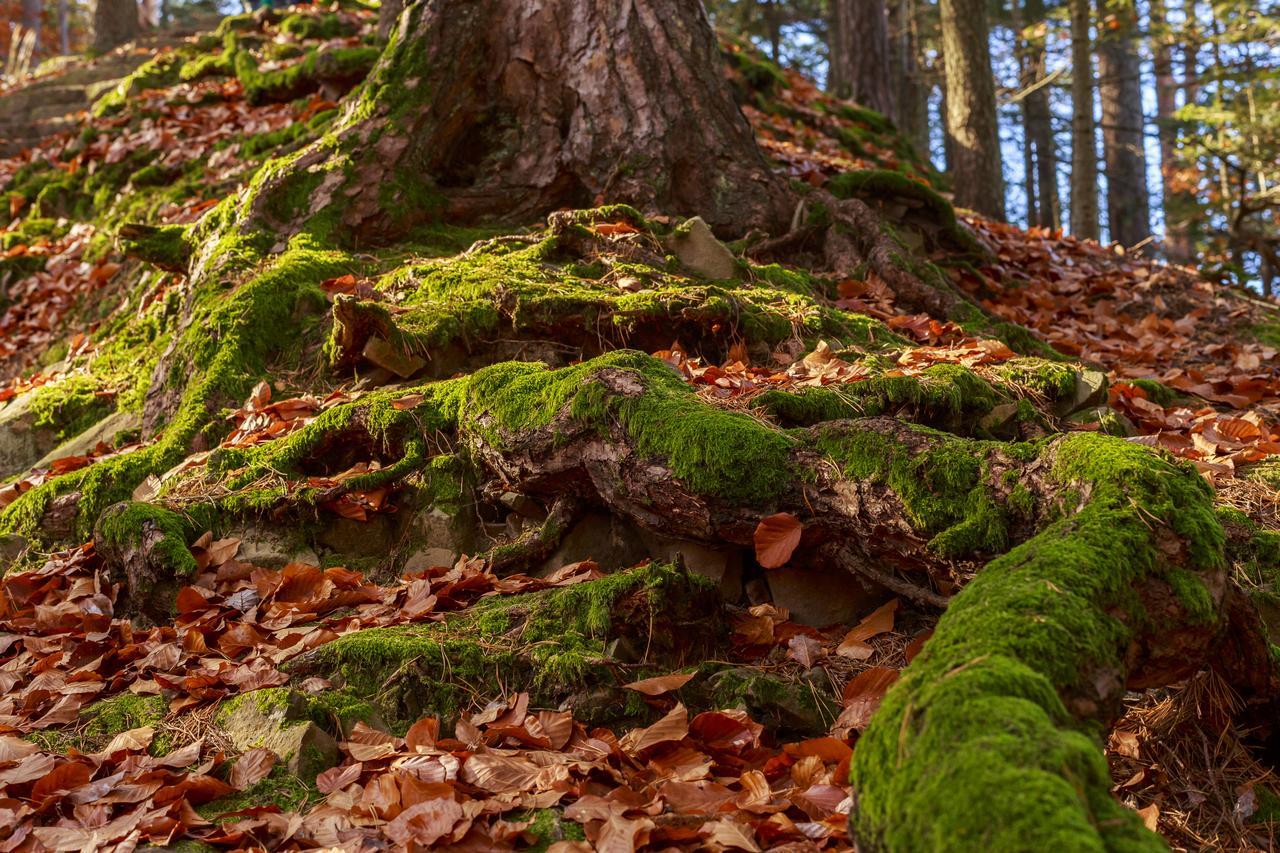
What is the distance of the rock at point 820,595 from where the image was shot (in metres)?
3.06

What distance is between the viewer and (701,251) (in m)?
5.08

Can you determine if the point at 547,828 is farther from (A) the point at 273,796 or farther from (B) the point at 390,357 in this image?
(B) the point at 390,357

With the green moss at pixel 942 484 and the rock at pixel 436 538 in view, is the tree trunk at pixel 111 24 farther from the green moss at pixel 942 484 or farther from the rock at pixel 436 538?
the green moss at pixel 942 484

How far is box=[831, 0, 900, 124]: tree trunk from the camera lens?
1117 cm

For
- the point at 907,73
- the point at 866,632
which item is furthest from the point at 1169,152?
the point at 866,632

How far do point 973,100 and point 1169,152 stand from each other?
1962cm

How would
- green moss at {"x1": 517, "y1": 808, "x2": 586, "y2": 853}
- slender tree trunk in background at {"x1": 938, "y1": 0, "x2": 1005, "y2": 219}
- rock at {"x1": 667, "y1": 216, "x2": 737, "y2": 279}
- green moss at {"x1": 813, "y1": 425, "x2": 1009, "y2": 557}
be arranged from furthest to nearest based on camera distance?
1. slender tree trunk in background at {"x1": 938, "y1": 0, "x2": 1005, "y2": 219}
2. rock at {"x1": 667, "y1": 216, "x2": 737, "y2": 279}
3. green moss at {"x1": 813, "y1": 425, "x2": 1009, "y2": 557}
4. green moss at {"x1": 517, "y1": 808, "x2": 586, "y2": 853}

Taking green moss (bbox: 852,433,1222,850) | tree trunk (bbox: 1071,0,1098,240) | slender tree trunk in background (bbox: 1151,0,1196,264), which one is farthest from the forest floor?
slender tree trunk in background (bbox: 1151,0,1196,264)

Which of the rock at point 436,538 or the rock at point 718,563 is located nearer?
the rock at point 718,563

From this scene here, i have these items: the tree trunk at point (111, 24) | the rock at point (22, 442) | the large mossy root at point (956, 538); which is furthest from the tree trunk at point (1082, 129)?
the tree trunk at point (111, 24)

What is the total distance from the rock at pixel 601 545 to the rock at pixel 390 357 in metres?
1.29

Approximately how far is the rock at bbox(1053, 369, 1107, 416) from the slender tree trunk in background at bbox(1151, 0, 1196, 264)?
973 cm

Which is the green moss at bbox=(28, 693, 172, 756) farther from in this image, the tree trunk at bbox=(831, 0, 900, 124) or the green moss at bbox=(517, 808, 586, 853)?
the tree trunk at bbox=(831, 0, 900, 124)

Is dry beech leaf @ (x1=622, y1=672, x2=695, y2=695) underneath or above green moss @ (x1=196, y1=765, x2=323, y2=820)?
above
